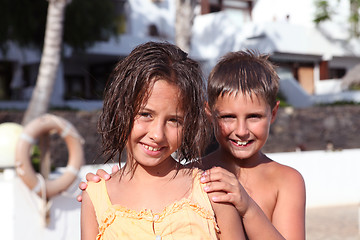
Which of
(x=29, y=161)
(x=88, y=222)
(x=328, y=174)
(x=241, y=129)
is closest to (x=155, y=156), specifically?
(x=88, y=222)

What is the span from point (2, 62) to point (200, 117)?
835 inches

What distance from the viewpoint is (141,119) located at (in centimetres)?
159

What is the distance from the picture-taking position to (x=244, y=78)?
1958 mm

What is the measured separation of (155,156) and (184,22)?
9964 mm

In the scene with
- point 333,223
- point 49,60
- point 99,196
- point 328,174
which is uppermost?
point 99,196

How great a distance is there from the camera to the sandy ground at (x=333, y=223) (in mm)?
7512

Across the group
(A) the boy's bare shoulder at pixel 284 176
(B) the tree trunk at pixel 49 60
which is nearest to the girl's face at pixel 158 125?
(A) the boy's bare shoulder at pixel 284 176

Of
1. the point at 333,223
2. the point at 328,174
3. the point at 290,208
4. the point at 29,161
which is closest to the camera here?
the point at 290,208

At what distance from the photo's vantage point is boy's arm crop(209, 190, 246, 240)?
5.13ft

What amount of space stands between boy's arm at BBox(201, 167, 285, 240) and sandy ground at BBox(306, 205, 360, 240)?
608cm

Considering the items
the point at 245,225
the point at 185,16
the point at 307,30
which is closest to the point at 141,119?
the point at 245,225

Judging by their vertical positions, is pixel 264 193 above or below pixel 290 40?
above

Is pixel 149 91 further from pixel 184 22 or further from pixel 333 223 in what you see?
pixel 184 22

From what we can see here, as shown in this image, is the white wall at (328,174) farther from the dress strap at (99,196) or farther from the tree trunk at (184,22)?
the dress strap at (99,196)
